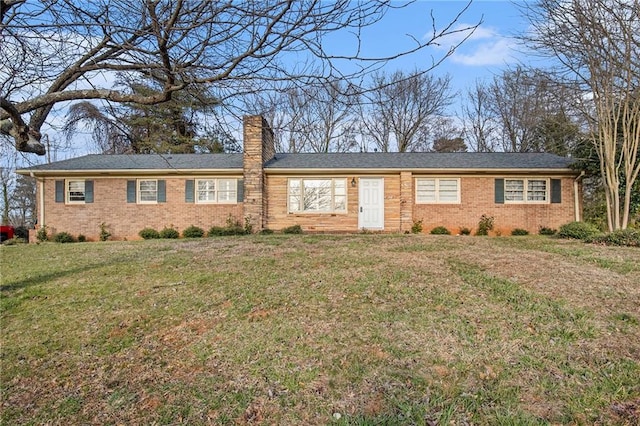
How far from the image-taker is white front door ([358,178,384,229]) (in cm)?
1438

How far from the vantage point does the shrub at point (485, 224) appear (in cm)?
1388

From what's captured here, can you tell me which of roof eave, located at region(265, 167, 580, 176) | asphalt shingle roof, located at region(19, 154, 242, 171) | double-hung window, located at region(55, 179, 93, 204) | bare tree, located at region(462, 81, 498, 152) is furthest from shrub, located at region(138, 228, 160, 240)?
bare tree, located at region(462, 81, 498, 152)

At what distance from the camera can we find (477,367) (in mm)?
3254

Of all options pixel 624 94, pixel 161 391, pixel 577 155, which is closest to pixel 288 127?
pixel 161 391

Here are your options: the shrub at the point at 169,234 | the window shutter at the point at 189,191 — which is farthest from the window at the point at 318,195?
the shrub at the point at 169,234

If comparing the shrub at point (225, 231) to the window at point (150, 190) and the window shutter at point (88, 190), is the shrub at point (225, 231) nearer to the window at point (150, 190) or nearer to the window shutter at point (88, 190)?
the window at point (150, 190)

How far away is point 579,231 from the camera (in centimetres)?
1081

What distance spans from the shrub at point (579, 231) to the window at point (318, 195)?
720 cm

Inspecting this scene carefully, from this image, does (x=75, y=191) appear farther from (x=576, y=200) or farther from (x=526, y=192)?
(x=576, y=200)

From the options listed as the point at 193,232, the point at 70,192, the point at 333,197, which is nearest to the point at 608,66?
the point at 333,197

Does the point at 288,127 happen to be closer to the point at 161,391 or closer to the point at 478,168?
the point at 161,391

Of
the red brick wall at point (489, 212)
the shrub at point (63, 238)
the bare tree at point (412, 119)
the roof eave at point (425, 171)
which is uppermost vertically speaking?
the bare tree at point (412, 119)

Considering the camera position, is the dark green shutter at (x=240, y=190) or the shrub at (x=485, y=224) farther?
the dark green shutter at (x=240, y=190)

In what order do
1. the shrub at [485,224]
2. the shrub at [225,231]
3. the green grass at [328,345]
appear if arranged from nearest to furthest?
1. the green grass at [328,345]
2. the shrub at [225,231]
3. the shrub at [485,224]
